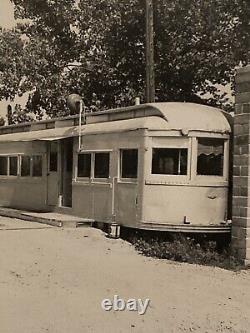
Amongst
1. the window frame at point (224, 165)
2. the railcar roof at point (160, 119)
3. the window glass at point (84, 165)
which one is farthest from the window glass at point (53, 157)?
the window frame at point (224, 165)

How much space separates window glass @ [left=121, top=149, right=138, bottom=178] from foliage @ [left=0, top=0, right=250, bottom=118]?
36.1 ft

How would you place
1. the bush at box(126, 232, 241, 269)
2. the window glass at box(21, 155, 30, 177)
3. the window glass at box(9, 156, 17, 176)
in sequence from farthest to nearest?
1. the window glass at box(9, 156, 17, 176)
2. the window glass at box(21, 155, 30, 177)
3. the bush at box(126, 232, 241, 269)

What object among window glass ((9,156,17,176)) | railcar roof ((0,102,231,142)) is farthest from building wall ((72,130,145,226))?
window glass ((9,156,17,176))

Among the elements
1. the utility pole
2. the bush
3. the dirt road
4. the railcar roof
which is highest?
the utility pole

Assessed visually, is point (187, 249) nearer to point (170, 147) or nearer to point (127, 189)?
point (127, 189)

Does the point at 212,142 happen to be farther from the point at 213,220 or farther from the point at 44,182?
the point at 44,182

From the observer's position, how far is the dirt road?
245 inches

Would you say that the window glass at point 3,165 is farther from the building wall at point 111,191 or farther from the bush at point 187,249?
the bush at point 187,249

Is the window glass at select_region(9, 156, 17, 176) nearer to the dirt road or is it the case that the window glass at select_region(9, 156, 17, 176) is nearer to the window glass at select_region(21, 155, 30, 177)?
the window glass at select_region(21, 155, 30, 177)

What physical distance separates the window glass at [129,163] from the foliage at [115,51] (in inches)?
433

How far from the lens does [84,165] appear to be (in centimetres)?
1300

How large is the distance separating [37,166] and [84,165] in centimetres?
242

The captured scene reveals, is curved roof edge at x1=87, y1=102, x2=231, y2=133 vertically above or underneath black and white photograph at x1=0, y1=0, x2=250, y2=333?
above

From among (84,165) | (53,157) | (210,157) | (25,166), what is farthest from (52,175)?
(210,157)
